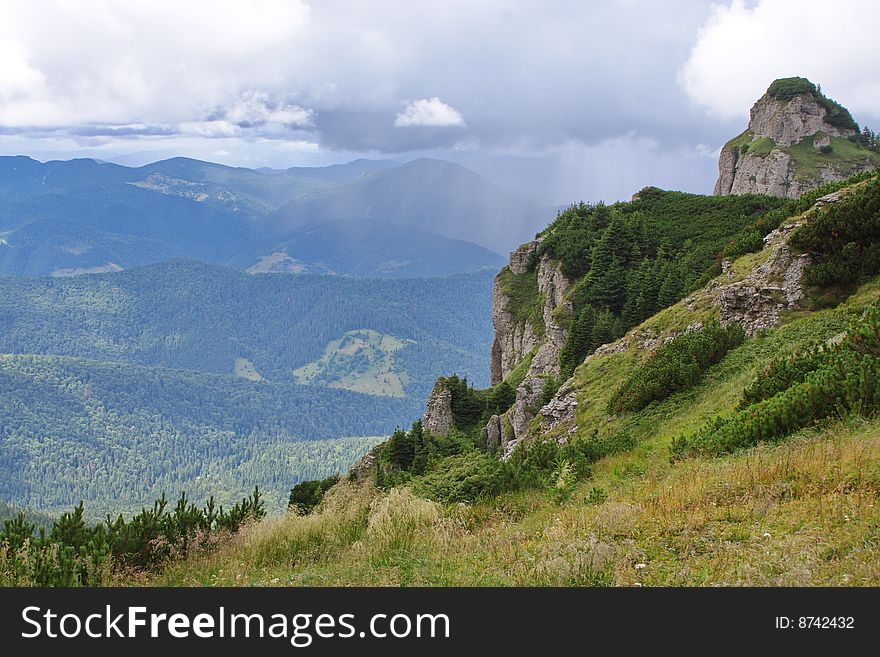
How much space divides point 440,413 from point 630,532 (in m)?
34.2

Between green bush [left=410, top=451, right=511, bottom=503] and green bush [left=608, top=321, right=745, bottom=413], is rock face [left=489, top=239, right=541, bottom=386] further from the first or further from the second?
green bush [left=410, top=451, right=511, bottom=503]

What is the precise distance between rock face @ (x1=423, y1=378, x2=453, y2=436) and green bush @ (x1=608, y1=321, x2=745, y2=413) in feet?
77.9

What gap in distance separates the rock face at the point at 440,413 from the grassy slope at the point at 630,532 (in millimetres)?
29373

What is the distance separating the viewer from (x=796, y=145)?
7425 centimetres


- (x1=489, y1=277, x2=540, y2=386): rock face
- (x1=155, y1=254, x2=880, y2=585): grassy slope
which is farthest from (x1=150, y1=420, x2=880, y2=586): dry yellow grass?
(x1=489, y1=277, x2=540, y2=386): rock face

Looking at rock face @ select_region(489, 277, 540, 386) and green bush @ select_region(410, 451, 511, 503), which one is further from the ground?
rock face @ select_region(489, 277, 540, 386)

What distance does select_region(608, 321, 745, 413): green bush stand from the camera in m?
16.2

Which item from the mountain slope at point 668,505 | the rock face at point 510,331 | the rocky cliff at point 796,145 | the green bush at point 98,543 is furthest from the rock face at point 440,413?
the rocky cliff at point 796,145

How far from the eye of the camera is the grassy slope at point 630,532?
6352mm

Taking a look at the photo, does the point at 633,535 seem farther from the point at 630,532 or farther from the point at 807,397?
the point at 807,397

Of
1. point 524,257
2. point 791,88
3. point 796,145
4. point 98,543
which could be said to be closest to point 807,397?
point 98,543

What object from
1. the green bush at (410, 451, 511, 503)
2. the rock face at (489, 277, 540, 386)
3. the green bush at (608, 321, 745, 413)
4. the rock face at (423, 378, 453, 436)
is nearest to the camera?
the green bush at (410, 451, 511, 503)

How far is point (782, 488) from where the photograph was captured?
7.87 m

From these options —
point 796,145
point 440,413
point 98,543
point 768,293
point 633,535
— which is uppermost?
point 796,145
